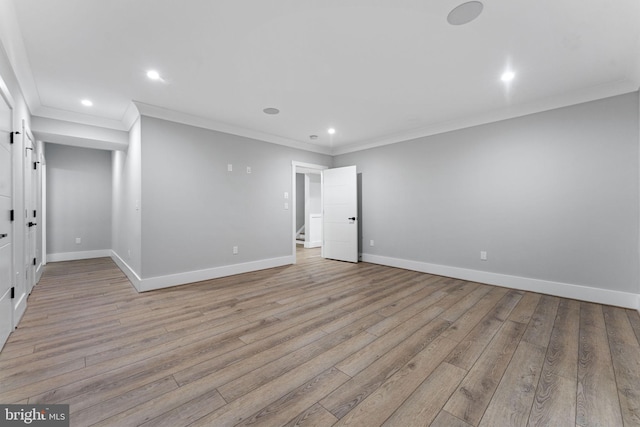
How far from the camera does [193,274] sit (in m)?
3.97

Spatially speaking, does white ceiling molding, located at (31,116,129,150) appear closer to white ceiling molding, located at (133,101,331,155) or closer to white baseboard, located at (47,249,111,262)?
white ceiling molding, located at (133,101,331,155)

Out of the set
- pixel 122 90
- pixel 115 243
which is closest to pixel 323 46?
pixel 122 90

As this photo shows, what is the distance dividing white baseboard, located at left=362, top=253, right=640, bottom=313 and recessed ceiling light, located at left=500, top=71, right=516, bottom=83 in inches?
101

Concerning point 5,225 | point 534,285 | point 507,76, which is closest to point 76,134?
point 5,225

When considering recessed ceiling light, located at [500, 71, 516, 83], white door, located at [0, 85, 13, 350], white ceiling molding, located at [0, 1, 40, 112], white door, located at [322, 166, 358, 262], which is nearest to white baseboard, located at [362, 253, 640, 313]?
white door, located at [322, 166, 358, 262]

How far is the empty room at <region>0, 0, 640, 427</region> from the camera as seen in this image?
65.5 inches

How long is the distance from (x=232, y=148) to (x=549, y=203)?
15.4ft

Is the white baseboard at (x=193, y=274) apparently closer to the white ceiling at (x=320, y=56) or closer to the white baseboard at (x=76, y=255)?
the white baseboard at (x=76, y=255)

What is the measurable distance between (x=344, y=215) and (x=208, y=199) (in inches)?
106

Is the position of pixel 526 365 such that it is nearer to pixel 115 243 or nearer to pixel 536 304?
pixel 536 304

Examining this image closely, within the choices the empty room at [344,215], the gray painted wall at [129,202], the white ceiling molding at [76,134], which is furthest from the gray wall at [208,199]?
the white ceiling molding at [76,134]

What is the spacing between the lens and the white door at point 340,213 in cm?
541

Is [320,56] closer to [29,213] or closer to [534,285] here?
[534,285]

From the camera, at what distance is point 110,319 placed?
268 cm
